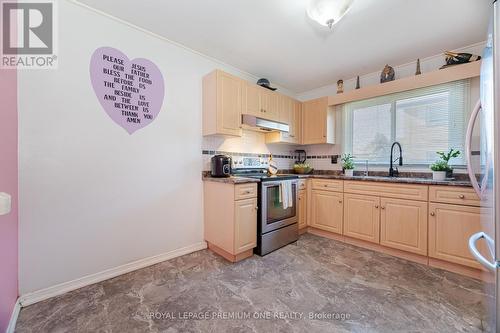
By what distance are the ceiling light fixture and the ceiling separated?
0.58 feet

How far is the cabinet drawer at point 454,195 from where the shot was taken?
1.85m

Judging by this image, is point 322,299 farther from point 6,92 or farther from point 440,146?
point 6,92

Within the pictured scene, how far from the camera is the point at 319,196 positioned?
2996 mm

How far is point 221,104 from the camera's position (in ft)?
7.95

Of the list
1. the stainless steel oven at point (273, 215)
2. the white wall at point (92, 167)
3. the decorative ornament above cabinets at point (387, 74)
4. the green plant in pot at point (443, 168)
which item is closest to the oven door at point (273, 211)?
the stainless steel oven at point (273, 215)

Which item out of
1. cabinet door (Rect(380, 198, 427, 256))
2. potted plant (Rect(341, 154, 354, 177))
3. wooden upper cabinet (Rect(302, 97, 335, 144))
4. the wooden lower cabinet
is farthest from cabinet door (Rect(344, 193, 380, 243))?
the wooden lower cabinet

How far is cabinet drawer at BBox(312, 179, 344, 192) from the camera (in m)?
2.78

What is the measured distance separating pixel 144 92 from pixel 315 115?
2590mm

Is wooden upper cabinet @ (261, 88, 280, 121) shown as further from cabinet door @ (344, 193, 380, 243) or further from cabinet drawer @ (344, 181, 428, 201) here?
cabinet door @ (344, 193, 380, 243)

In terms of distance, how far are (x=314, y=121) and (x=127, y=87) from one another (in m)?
2.73

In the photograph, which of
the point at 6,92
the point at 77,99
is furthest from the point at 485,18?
the point at 6,92

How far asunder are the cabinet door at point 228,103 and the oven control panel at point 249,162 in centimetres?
48

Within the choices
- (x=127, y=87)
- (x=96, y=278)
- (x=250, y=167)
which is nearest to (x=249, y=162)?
(x=250, y=167)

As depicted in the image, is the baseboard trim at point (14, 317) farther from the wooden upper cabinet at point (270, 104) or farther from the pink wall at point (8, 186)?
the wooden upper cabinet at point (270, 104)
